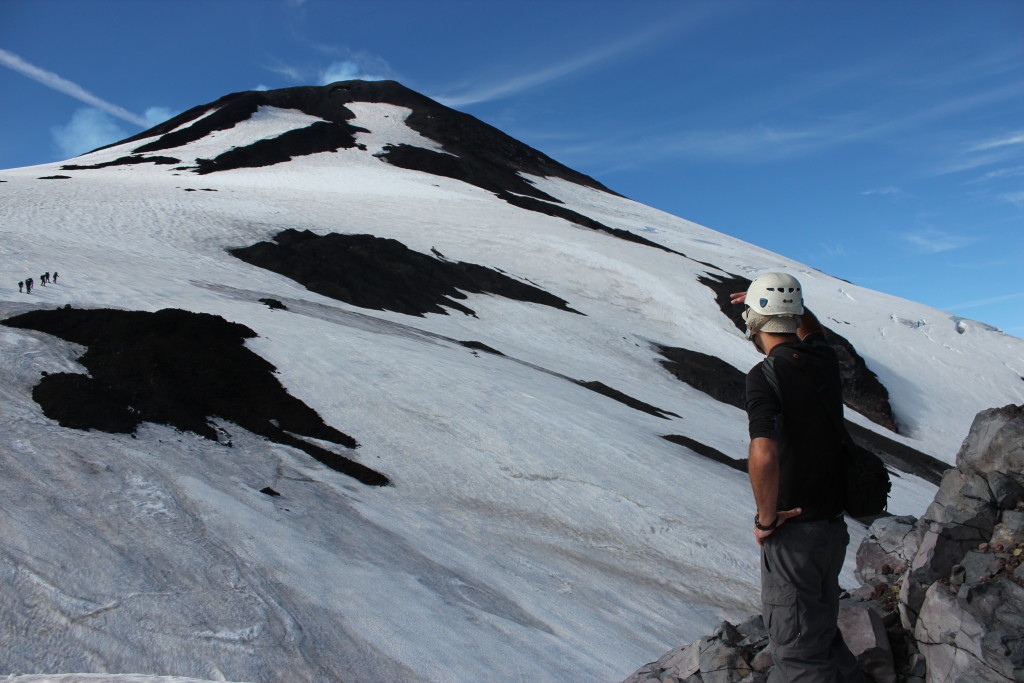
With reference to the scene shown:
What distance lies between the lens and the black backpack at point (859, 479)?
491 cm

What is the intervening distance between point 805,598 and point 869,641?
1.77 meters

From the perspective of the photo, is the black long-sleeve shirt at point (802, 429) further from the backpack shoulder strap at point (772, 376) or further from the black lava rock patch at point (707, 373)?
the black lava rock patch at point (707, 373)

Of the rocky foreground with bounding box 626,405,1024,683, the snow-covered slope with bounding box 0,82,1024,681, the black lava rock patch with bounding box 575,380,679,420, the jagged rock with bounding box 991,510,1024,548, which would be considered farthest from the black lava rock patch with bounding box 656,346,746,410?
the jagged rock with bounding box 991,510,1024,548

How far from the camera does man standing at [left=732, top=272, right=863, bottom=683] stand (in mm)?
4859

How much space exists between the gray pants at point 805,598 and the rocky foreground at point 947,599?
4.78 feet

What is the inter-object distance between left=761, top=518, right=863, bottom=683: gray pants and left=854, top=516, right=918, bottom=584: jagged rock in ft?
10.5

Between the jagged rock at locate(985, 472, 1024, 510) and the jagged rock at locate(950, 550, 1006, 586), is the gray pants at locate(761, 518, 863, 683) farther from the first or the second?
the jagged rock at locate(985, 472, 1024, 510)

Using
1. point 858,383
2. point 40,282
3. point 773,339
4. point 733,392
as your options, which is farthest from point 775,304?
point 858,383

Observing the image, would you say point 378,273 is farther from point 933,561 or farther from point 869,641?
point 869,641

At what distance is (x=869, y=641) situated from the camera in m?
6.09

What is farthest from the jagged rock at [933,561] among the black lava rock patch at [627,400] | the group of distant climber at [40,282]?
the group of distant climber at [40,282]

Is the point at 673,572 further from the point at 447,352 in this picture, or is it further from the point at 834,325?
the point at 834,325

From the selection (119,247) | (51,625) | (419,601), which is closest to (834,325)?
(119,247)

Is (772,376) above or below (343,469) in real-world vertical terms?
above
